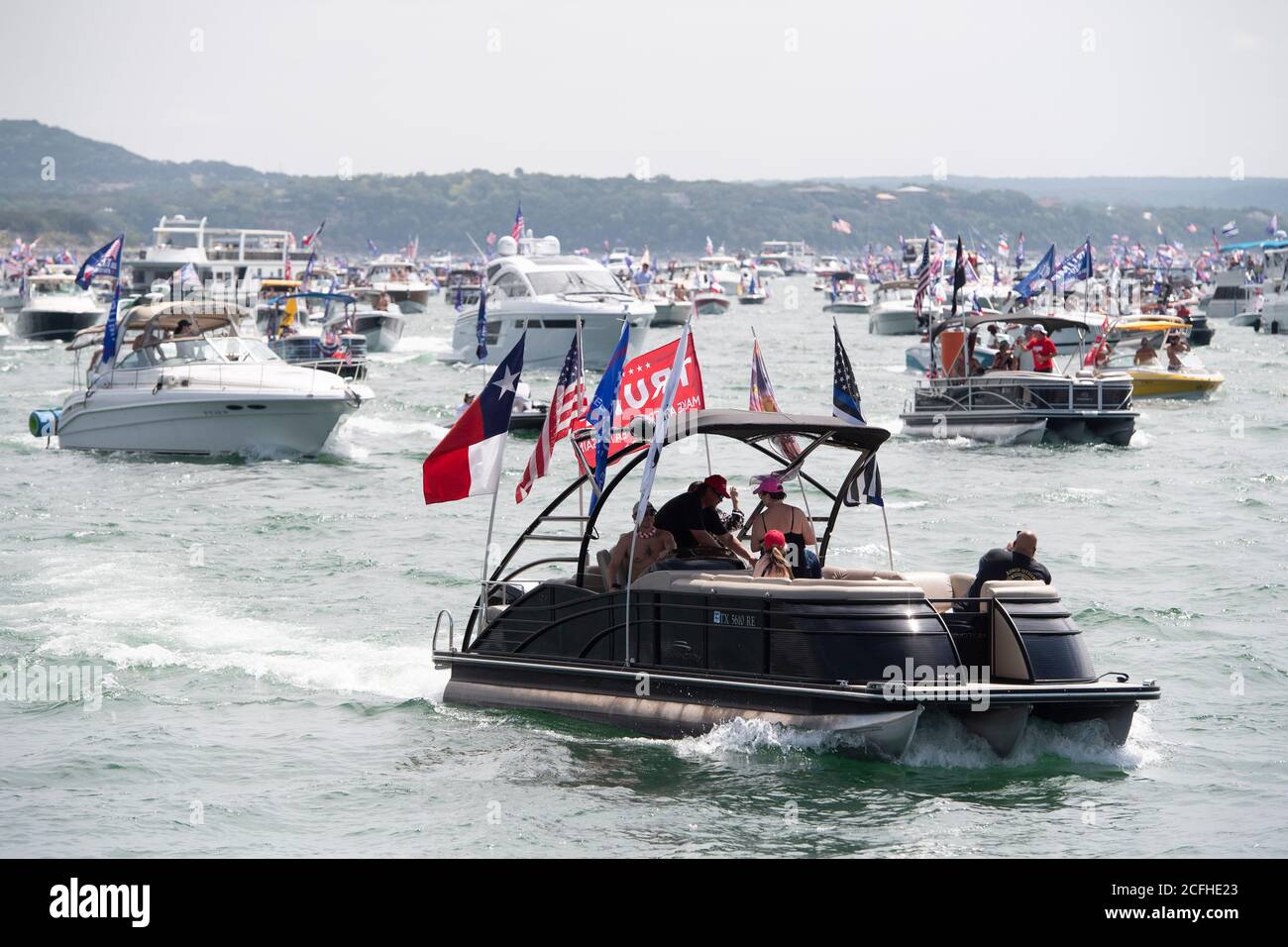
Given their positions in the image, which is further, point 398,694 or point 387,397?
point 387,397

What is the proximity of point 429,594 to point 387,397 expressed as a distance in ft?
99.8

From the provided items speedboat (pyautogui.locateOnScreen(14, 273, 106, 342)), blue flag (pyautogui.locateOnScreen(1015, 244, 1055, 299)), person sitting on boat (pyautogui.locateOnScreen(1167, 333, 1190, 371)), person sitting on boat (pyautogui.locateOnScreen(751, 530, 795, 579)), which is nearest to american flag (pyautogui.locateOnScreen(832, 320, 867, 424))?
person sitting on boat (pyautogui.locateOnScreen(751, 530, 795, 579))

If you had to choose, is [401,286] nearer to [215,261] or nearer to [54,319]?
[215,261]

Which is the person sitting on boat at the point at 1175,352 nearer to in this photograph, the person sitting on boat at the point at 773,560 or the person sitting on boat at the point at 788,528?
the person sitting on boat at the point at 788,528

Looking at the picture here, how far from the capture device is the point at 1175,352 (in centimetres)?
4856

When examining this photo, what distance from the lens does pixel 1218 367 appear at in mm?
62844

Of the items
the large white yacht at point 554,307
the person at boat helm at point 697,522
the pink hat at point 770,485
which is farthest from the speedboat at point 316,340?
the pink hat at point 770,485

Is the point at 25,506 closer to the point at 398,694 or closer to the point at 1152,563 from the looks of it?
the point at 398,694

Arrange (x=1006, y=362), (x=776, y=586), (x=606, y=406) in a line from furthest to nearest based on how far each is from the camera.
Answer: (x=1006, y=362), (x=606, y=406), (x=776, y=586)

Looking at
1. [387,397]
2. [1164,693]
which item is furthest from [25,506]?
[387,397]

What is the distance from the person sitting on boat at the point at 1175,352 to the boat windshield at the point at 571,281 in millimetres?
18394

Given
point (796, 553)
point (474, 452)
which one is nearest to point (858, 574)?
point (796, 553)

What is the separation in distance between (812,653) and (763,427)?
6.77 feet
